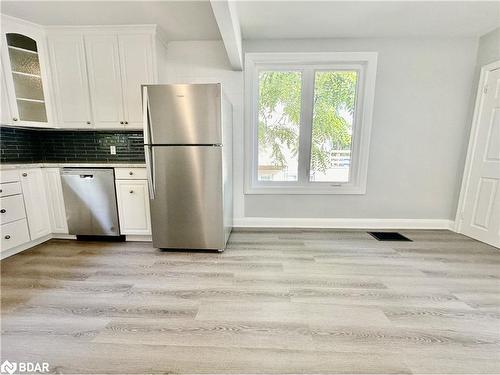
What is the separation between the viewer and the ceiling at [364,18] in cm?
214

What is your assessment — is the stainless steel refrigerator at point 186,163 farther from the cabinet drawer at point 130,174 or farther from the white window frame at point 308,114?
the white window frame at point 308,114

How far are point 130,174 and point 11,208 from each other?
1.16m

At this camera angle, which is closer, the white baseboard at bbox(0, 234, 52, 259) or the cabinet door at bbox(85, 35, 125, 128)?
the white baseboard at bbox(0, 234, 52, 259)

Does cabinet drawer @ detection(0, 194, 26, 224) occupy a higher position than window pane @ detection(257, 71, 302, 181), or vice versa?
window pane @ detection(257, 71, 302, 181)

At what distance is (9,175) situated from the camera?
2285 mm

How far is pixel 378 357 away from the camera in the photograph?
1238 millimetres

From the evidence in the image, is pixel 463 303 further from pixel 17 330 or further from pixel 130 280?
pixel 17 330

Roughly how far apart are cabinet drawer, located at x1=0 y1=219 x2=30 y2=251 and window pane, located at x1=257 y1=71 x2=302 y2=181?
2.72m

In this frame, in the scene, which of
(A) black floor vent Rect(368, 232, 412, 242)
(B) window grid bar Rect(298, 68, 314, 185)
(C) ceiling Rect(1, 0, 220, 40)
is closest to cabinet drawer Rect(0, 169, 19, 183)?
(C) ceiling Rect(1, 0, 220, 40)

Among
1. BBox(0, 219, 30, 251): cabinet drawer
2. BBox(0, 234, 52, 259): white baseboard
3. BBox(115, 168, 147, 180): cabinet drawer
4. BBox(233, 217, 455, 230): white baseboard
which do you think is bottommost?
BBox(0, 234, 52, 259): white baseboard

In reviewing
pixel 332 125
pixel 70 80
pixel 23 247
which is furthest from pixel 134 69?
pixel 332 125

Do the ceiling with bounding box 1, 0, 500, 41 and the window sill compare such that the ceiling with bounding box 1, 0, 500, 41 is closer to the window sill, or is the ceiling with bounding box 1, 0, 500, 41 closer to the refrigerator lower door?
the refrigerator lower door

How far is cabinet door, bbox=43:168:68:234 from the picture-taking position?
8.59 feet
